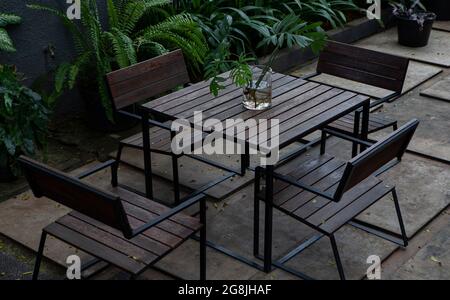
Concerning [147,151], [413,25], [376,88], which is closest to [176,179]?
[147,151]

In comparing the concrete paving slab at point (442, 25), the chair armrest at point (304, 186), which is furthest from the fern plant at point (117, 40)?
the concrete paving slab at point (442, 25)

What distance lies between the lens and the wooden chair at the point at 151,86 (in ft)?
16.7

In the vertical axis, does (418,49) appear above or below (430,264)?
above

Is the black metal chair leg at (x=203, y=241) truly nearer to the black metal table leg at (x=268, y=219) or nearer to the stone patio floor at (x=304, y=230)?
the stone patio floor at (x=304, y=230)

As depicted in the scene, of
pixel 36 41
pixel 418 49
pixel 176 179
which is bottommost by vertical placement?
pixel 418 49

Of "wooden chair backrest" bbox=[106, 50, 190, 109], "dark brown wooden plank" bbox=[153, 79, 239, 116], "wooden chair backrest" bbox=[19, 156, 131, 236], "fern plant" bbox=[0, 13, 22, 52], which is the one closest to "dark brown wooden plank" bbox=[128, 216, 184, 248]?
"wooden chair backrest" bbox=[19, 156, 131, 236]

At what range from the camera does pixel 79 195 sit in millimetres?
3717

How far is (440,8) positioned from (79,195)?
23.1 ft

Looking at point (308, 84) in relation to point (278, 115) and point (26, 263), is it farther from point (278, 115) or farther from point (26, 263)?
point (26, 263)

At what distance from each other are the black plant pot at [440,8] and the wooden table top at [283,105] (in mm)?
5048

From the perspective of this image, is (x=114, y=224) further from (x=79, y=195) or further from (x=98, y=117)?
(x=98, y=117)

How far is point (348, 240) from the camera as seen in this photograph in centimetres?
479
